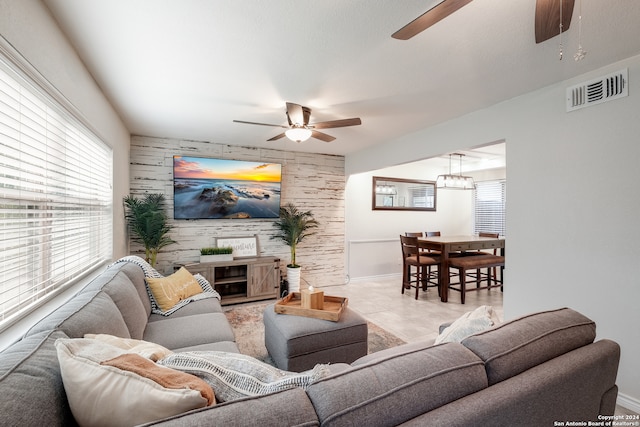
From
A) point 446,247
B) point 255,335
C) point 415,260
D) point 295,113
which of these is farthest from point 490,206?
point 255,335

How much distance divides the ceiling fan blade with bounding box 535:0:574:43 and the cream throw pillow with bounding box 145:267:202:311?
3063mm

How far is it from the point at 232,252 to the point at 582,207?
3.98 metres

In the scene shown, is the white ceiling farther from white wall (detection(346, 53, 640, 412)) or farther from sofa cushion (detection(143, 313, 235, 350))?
sofa cushion (detection(143, 313, 235, 350))

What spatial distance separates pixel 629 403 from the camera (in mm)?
1923

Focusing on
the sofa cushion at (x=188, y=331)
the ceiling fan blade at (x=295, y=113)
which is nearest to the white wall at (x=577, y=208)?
the ceiling fan blade at (x=295, y=113)

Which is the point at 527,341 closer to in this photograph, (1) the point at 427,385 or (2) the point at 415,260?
(1) the point at 427,385

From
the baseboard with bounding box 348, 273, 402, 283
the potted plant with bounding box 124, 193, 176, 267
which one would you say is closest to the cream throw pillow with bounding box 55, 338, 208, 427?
the potted plant with bounding box 124, 193, 176, 267

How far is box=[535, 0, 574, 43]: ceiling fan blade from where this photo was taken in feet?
3.96

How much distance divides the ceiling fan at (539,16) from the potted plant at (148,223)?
349 centimetres

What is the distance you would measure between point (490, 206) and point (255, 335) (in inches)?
226

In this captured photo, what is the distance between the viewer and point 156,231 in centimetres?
364

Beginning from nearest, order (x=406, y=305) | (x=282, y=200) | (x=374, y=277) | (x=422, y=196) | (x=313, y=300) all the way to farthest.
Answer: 1. (x=313, y=300)
2. (x=406, y=305)
3. (x=282, y=200)
4. (x=374, y=277)
5. (x=422, y=196)

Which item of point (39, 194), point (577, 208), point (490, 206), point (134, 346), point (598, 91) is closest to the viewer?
point (134, 346)

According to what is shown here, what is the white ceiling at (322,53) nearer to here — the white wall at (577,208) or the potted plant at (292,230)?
the white wall at (577,208)
